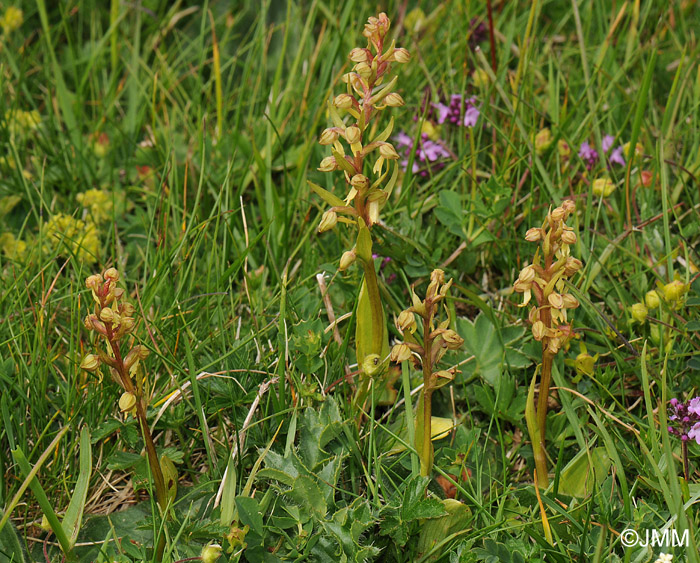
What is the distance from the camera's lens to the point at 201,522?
1575mm

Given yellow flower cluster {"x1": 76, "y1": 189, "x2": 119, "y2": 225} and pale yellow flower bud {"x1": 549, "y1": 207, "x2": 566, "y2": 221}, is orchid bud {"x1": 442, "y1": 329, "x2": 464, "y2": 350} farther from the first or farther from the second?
yellow flower cluster {"x1": 76, "y1": 189, "x2": 119, "y2": 225}

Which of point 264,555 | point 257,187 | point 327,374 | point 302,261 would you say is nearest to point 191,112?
point 257,187

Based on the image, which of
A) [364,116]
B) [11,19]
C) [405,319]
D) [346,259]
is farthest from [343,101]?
[11,19]

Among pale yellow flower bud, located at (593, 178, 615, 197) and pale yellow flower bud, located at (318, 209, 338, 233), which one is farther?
pale yellow flower bud, located at (593, 178, 615, 197)

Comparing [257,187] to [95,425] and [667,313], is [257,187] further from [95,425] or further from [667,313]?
[667,313]

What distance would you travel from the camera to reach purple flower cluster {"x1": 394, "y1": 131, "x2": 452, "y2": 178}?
2488 millimetres

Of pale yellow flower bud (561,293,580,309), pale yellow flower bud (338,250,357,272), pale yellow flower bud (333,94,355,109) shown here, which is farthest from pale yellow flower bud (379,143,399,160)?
pale yellow flower bud (561,293,580,309)

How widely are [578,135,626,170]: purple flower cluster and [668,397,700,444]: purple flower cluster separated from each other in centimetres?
103

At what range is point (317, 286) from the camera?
210 cm

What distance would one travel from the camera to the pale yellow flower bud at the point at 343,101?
1.47 m

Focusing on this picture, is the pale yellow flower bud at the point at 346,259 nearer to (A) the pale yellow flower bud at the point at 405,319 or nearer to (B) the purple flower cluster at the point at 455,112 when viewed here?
(A) the pale yellow flower bud at the point at 405,319

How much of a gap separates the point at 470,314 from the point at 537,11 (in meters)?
1.19

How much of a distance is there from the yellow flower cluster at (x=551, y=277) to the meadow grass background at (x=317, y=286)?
0.63 ft

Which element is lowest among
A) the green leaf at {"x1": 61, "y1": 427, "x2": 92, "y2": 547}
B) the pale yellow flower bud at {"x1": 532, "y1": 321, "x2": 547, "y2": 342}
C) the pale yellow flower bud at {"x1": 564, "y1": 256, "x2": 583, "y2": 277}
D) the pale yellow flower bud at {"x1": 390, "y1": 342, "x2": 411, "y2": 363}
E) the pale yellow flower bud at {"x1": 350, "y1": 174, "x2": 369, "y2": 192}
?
the green leaf at {"x1": 61, "y1": 427, "x2": 92, "y2": 547}
